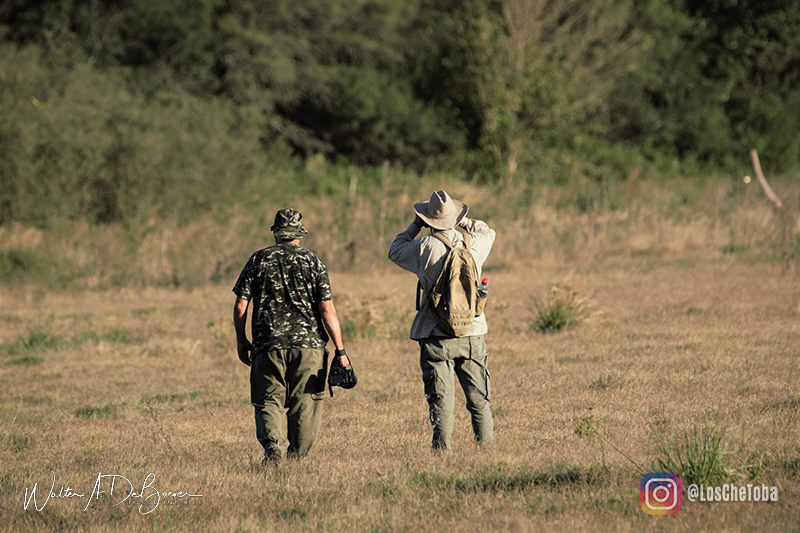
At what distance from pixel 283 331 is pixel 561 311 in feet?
22.6

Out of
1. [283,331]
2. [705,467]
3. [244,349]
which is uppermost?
[283,331]

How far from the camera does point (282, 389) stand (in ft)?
19.9

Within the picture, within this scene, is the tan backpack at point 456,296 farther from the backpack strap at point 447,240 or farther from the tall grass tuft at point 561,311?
the tall grass tuft at point 561,311

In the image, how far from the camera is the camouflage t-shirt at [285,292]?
6000 millimetres

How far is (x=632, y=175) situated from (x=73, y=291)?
22.7 meters

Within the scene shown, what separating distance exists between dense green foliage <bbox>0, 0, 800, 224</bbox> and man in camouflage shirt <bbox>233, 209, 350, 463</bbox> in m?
18.4

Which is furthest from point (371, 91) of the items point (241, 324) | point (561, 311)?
point (241, 324)

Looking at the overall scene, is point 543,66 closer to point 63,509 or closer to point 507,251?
point 507,251

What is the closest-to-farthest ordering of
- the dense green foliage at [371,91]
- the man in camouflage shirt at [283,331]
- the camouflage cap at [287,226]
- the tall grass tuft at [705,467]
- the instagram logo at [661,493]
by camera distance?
1. the instagram logo at [661,493]
2. the tall grass tuft at [705,467]
3. the man in camouflage shirt at [283,331]
4. the camouflage cap at [287,226]
5. the dense green foliage at [371,91]

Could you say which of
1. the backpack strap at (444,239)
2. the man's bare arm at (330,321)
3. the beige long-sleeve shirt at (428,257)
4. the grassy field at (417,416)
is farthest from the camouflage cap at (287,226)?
the grassy field at (417,416)

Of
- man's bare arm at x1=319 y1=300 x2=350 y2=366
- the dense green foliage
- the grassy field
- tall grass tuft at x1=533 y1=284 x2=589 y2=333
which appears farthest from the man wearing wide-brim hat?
the dense green foliage

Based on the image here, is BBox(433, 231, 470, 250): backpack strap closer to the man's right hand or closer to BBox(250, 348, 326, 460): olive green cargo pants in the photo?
BBox(250, 348, 326, 460): olive green cargo pants

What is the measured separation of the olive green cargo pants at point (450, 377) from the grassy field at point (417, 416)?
0.22 meters

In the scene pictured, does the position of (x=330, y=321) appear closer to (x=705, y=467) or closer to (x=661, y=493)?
(x=661, y=493)
